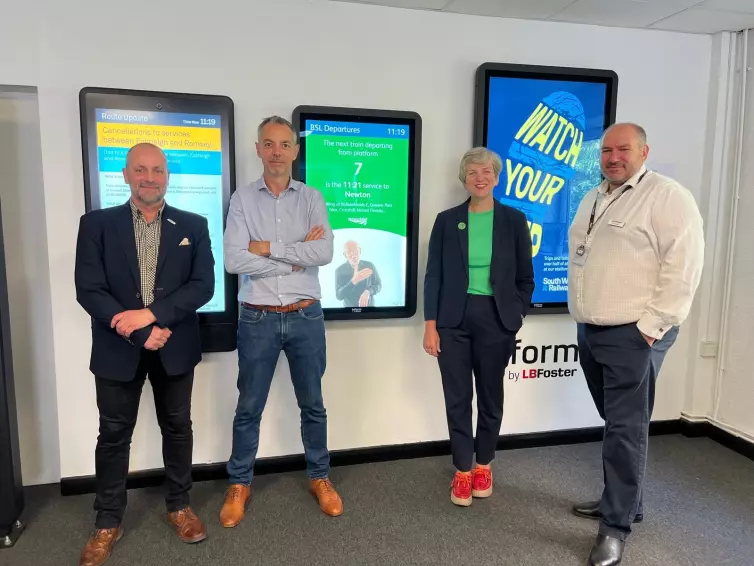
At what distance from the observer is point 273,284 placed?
2.36 metres

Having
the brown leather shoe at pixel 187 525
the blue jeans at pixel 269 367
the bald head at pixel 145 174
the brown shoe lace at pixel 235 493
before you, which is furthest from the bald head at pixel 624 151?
the brown leather shoe at pixel 187 525

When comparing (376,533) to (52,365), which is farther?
(52,365)

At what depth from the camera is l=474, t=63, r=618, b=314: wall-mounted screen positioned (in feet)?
9.66

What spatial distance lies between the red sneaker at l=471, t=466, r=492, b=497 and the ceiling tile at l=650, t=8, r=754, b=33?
2599 mm

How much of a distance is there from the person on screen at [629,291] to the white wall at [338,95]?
0.96m

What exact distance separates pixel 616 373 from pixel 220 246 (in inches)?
74.4

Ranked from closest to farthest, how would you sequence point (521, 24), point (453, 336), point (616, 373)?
1. point (616, 373)
2. point (453, 336)
3. point (521, 24)

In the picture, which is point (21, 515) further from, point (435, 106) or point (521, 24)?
point (521, 24)

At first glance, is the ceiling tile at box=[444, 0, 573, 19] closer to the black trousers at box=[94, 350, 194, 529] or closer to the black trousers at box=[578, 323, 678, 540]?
the black trousers at box=[578, 323, 678, 540]

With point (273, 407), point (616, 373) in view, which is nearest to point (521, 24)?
point (616, 373)

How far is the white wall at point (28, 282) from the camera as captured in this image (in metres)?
2.57

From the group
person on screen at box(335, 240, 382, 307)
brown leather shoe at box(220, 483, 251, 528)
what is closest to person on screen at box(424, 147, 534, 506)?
person on screen at box(335, 240, 382, 307)

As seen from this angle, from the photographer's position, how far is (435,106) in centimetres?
289

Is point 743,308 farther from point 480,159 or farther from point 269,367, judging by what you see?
point 269,367
